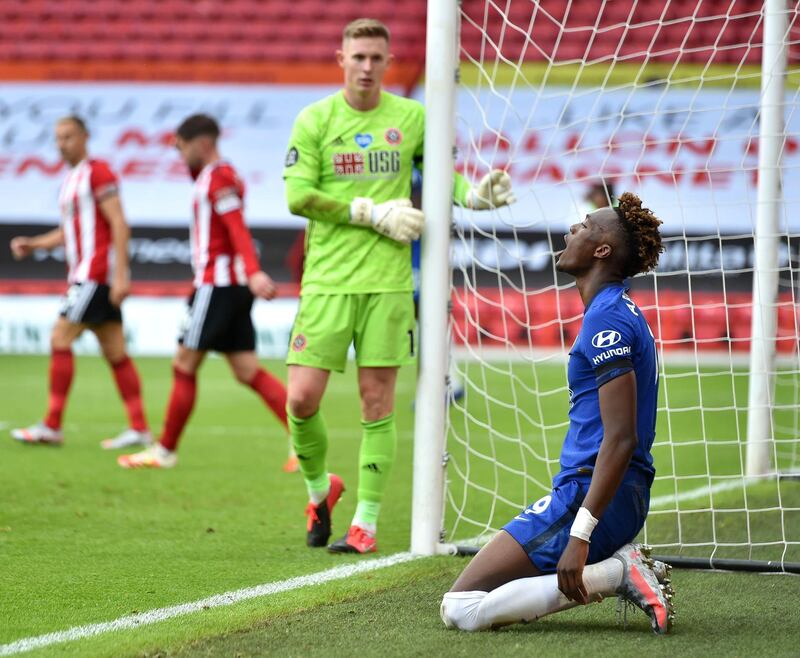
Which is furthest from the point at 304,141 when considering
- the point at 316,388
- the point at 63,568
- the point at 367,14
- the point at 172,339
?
the point at 367,14

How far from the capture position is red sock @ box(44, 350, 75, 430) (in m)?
7.72

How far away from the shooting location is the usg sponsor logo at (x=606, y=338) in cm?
330

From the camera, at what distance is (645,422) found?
3416mm

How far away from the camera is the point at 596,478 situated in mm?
3240

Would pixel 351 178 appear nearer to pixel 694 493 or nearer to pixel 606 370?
pixel 606 370

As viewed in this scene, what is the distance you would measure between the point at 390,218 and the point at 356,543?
1.22 meters

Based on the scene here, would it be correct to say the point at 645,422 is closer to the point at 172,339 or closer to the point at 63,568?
the point at 63,568

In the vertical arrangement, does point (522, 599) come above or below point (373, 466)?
below

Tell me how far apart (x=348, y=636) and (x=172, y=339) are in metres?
12.2

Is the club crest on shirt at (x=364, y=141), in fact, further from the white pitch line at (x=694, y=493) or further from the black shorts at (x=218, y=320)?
the black shorts at (x=218, y=320)

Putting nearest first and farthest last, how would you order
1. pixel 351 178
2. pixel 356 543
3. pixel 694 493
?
pixel 356 543, pixel 351 178, pixel 694 493

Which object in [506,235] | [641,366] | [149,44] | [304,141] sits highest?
[149,44]

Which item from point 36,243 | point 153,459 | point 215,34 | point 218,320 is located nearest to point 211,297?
point 218,320

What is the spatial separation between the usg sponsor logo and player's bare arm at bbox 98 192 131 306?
4756mm
